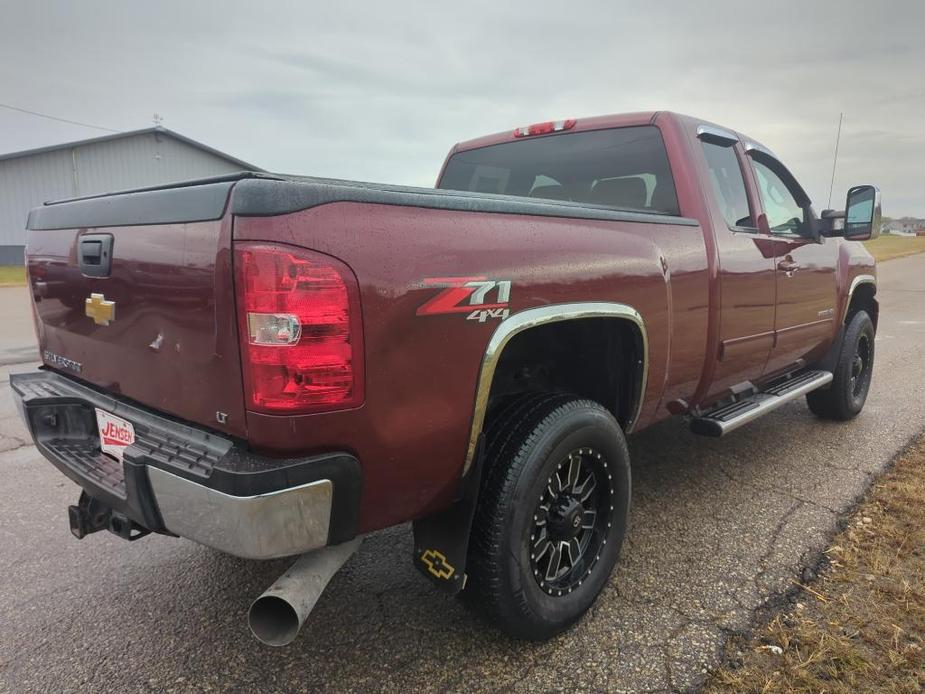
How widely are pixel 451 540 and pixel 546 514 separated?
0.40m

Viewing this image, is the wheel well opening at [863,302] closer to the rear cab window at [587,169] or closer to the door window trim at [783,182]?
the door window trim at [783,182]

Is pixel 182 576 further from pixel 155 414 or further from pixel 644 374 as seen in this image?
pixel 644 374

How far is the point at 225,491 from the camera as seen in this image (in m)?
1.61

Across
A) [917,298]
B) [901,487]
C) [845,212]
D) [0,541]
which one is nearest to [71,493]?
[0,541]

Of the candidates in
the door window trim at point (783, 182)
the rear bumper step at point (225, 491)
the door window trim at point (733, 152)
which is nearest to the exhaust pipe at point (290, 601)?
the rear bumper step at point (225, 491)

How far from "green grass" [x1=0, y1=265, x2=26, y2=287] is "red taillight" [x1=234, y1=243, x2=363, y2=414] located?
20.2m

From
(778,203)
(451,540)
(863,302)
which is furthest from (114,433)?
(863,302)

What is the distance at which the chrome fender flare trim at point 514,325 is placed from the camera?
2004 millimetres

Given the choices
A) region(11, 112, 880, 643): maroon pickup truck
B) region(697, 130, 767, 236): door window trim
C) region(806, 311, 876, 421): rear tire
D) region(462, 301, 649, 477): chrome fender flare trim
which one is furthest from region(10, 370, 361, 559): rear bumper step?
region(806, 311, 876, 421): rear tire

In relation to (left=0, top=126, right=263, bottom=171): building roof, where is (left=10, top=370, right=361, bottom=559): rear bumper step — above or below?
below

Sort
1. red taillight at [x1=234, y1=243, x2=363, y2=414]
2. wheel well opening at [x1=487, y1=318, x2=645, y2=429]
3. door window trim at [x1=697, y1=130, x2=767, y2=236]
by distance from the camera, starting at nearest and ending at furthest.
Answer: red taillight at [x1=234, y1=243, x2=363, y2=414], wheel well opening at [x1=487, y1=318, x2=645, y2=429], door window trim at [x1=697, y1=130, x2=767, y2=236]

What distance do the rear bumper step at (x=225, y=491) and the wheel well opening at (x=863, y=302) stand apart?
4.50m

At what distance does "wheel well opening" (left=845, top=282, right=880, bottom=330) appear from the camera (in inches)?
193

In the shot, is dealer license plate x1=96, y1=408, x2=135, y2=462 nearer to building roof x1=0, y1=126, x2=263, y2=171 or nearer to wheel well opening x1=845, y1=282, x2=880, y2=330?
wheel well opening x1=845, y1=282, x2=880, y2=330
